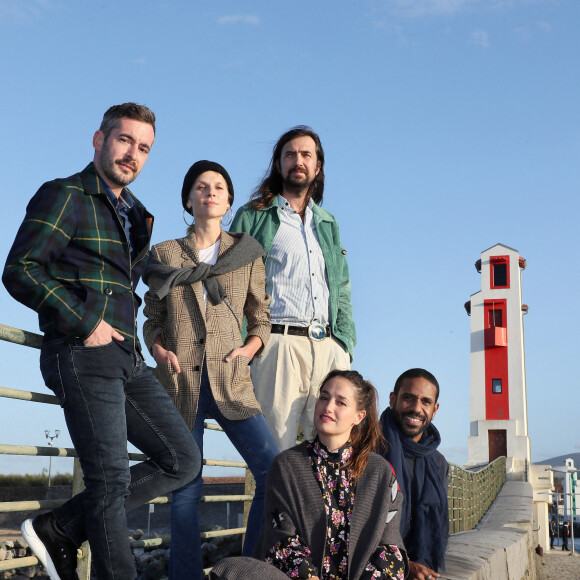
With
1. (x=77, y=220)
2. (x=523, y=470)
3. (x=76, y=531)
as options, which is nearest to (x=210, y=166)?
(x=77, y=220)

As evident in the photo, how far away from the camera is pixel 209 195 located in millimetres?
3418

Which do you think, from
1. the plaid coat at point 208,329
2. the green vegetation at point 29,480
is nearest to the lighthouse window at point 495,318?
the green vegetation at point 29,480

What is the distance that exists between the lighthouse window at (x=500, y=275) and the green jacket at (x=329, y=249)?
100 feet

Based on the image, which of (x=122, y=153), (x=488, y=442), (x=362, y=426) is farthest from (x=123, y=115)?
(x=488, y=442)

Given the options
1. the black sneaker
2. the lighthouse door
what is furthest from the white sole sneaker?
the lighthouse door

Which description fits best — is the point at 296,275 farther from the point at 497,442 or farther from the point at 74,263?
the point at 497,442

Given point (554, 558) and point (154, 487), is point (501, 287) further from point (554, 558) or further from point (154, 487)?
point (154, 487)

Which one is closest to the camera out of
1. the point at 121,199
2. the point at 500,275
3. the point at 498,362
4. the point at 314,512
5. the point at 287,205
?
the point at 314,512

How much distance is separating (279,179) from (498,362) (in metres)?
29.7

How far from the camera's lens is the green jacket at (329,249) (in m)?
3.71

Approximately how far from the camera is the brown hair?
2893 mm

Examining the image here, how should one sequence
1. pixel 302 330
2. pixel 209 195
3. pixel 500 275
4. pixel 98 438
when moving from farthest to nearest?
pixel 500 275 < pixel 302 330 < pixel 209 195 < pixel 98 438

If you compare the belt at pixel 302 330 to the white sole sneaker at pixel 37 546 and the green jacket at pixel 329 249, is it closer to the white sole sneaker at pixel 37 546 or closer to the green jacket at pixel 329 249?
the green jacket at pixel 329 249

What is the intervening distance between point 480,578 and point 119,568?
7.23 ft
